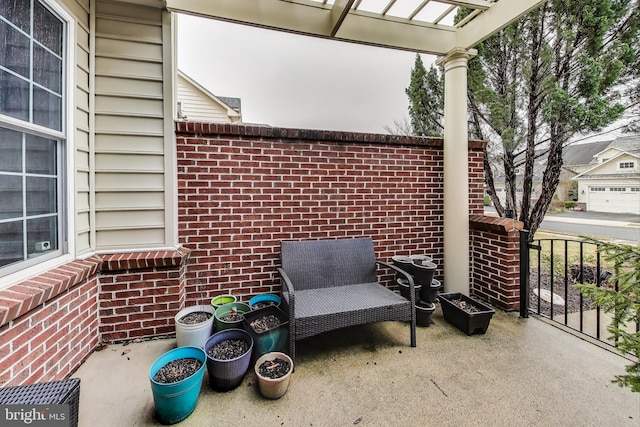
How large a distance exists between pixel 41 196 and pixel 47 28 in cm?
120

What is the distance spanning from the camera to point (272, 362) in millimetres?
2012

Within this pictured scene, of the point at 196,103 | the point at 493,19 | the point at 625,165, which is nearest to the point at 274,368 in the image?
the point at 493,19

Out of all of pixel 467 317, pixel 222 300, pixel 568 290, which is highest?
pixel 222 300

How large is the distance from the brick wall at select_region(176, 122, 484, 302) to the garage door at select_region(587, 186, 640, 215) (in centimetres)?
695

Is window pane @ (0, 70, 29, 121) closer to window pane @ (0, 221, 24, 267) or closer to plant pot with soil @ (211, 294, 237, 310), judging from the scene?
window pane @ (0, 221, 24, 267)

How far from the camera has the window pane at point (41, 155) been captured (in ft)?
6.02

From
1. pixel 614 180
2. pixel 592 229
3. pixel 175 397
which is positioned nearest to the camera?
pixel 175 397

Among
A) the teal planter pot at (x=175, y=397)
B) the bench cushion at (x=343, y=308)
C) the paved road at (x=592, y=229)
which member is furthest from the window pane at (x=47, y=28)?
the paved road at (x=592, y=229)

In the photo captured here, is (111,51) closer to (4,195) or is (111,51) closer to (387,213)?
(4,195)

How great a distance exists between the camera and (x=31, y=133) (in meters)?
1.82

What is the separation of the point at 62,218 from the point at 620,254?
144 inches

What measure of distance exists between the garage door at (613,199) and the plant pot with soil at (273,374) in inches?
372

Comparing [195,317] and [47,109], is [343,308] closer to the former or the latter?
[195,317]

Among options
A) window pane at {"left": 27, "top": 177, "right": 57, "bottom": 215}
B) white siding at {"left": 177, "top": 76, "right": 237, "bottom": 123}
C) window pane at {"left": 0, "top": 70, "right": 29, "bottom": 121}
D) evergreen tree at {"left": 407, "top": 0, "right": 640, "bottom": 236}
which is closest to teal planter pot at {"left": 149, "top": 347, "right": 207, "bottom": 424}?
window pane at {"left": 27, "top": 177, "right": 57, "bottom": 215}
